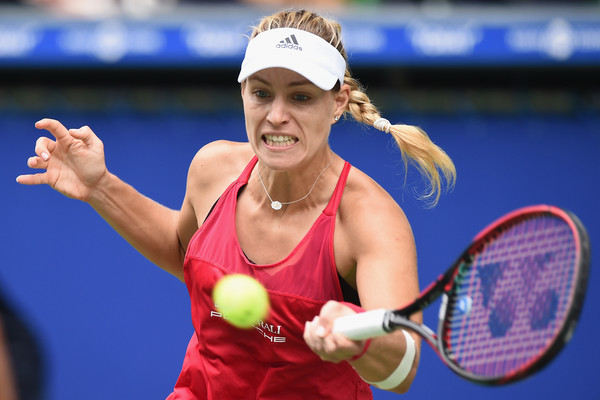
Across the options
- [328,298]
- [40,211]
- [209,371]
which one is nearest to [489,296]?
[328,298]

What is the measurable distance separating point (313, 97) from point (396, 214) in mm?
389

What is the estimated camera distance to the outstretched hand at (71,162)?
9.09ft

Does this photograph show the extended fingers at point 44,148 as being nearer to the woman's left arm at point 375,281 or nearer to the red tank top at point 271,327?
the red tank top at point 271,327

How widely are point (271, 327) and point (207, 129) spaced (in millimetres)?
3401

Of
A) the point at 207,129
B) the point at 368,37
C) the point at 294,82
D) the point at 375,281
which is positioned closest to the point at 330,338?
the point at 375,281

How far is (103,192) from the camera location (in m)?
2.87

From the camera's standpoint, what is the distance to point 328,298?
97.9 inches

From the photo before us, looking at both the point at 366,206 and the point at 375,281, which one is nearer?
the point at 375,281

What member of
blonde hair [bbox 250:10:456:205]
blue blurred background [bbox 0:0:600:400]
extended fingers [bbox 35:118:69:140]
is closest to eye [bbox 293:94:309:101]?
blonde hair [bbox 250:10:456:205]

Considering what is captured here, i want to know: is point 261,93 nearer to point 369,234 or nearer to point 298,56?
point 298,56

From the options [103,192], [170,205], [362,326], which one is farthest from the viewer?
[170,205]

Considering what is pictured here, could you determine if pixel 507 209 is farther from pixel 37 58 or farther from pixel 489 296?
pixel 489 296

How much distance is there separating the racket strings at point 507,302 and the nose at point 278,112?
2.06 feet

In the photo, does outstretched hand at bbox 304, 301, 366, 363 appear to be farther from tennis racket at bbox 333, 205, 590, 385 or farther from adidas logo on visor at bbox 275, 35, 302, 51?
adidas logo on visor at bbox 275, 35, 302, 51
